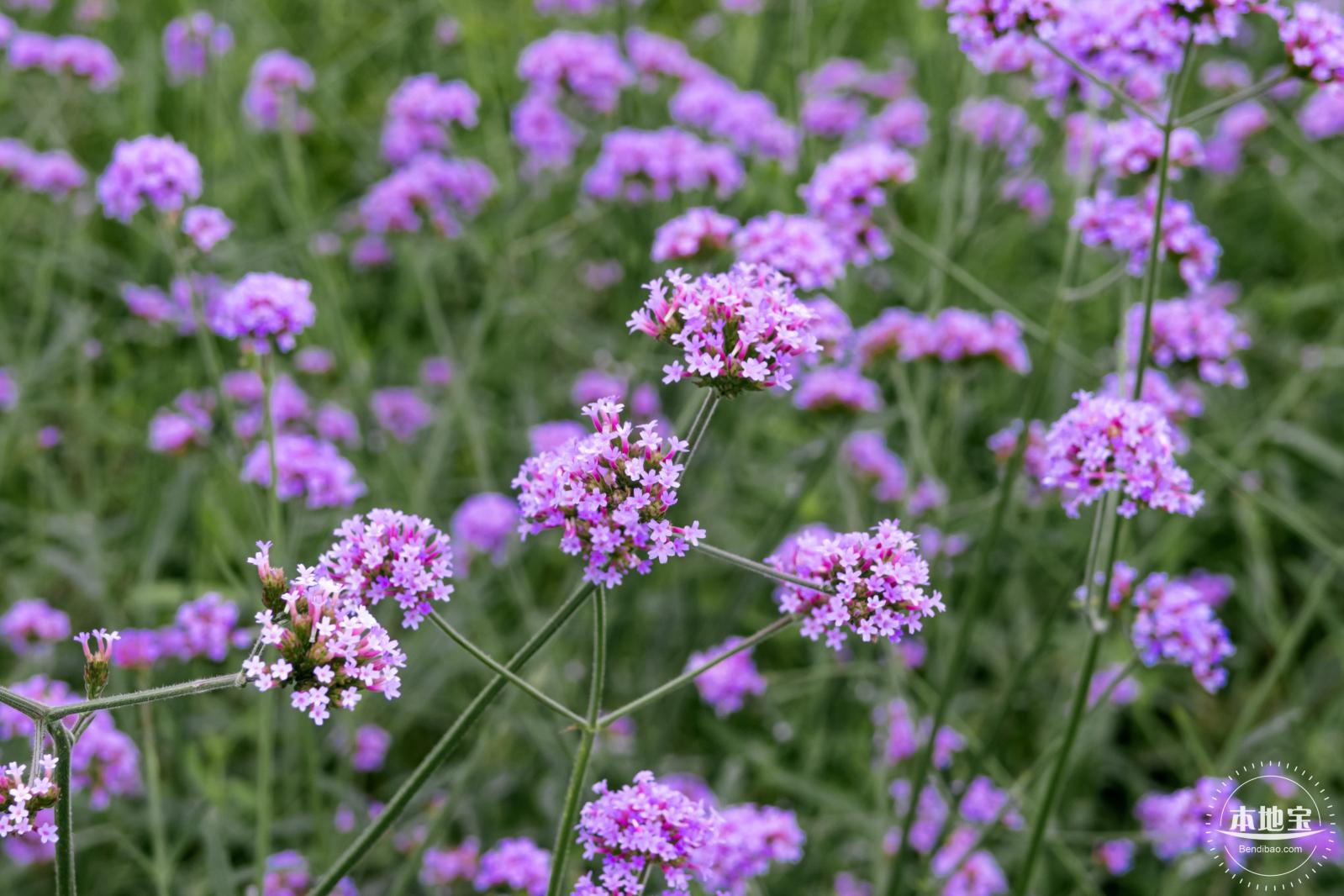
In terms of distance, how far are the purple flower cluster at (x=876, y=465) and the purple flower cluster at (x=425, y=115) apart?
148 cm

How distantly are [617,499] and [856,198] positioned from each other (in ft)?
5.14

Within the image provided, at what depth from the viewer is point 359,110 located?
19.6 feet

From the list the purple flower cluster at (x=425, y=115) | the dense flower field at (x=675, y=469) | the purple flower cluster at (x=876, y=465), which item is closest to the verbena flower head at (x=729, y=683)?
the dense flower field at (x=675, y=469)

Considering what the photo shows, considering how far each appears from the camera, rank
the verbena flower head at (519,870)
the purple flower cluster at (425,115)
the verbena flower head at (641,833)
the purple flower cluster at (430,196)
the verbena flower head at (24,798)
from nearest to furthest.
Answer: the verbena flower head at (24,798), the verbena flower head at (641,833), the verbena flower head at (519,870), the purple flower cluster at (430,196), the purple flower cluster at (425,115)

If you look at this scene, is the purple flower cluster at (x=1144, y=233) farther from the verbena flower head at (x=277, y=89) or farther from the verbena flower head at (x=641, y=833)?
the verbena flower head at (x=277, y=89)

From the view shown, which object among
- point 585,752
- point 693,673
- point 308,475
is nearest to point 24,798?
point 585,752

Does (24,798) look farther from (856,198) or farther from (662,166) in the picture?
(662,166)

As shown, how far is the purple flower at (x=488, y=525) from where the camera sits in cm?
334

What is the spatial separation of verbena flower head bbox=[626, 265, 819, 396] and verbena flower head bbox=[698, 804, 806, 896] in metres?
0.94

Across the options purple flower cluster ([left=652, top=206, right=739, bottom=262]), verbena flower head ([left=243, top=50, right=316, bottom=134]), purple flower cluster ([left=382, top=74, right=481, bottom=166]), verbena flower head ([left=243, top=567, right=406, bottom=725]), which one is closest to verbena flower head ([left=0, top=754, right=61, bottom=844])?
verbena flower head ([left=243, top=567, right=406, bottom=725])

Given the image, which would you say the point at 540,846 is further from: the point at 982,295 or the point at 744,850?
the point at 982,295

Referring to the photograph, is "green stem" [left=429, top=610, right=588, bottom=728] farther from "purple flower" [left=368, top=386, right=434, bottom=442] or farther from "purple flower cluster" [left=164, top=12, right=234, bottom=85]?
"purple flower" [left=368, top=386, right=434, bottom=442]

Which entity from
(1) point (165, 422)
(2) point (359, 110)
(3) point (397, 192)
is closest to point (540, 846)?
(1) point (165, 422)

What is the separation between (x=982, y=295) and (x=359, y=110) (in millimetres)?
4143
